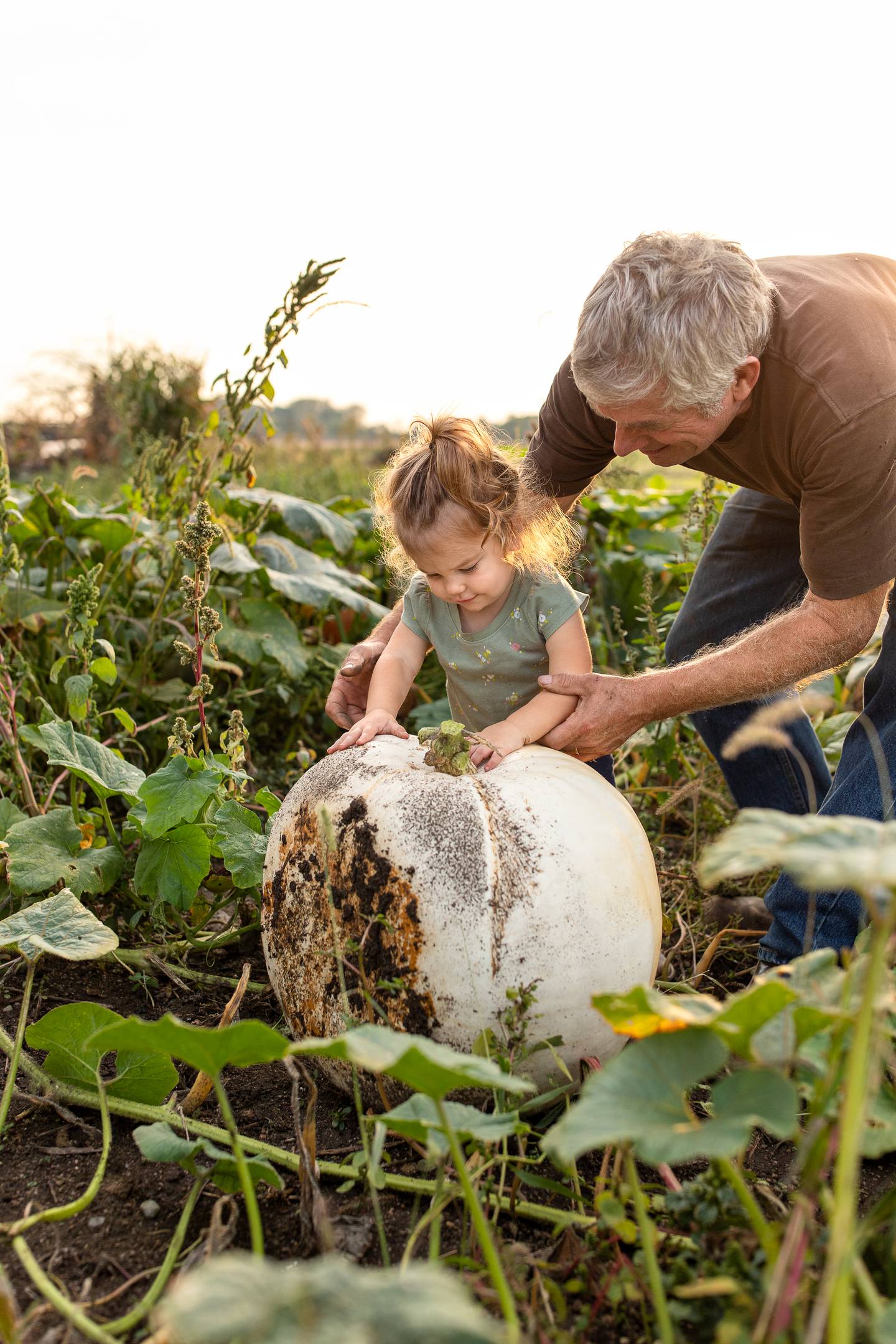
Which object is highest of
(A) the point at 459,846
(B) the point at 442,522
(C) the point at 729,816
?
(B) the point at 442,522

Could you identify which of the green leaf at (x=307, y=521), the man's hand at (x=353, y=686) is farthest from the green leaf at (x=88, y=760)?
the green leaf at (x=307, y=521)

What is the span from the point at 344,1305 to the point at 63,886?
5.27 ft

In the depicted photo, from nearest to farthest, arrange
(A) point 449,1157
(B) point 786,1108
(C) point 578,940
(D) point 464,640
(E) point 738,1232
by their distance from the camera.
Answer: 1. (B) point 786,1108
2. (E) point 738,1232
3. (A) point 449,1157
4. (C) point 578,940
5. (D) point 464,640

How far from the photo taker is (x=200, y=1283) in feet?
2.49

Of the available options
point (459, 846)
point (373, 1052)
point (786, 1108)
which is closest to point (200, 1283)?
point (373, 1052)

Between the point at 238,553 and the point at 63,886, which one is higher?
the point at 238,553

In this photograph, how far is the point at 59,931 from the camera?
1812 mm

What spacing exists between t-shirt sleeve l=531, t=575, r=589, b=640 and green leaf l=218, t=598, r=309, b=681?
993mm

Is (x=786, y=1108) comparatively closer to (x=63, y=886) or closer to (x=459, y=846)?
(x=459, y=846)

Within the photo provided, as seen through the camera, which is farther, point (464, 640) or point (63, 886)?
point (464, 640)

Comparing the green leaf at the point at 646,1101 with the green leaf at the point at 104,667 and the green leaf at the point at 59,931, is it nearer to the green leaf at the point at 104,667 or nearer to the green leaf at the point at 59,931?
the green leaf at the point at 59,931

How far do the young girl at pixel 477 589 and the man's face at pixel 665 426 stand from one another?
0.90 ft

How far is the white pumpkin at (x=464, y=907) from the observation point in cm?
170

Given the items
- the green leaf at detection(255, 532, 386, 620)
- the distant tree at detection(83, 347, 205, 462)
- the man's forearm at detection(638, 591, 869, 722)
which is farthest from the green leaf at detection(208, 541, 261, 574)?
the distant tree at detection(83, 347, 205, 462)
